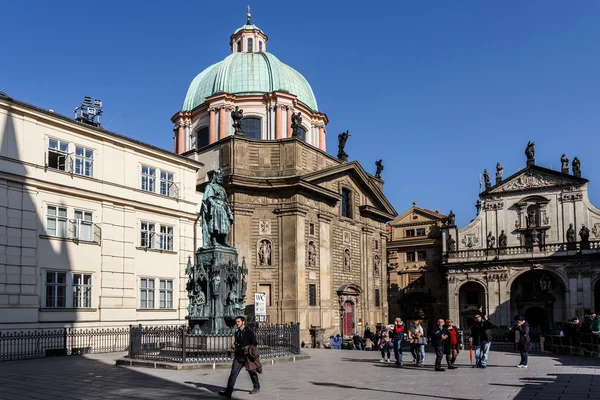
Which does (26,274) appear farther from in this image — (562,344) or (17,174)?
(562,344)

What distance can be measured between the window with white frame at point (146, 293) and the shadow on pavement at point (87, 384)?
1124cm

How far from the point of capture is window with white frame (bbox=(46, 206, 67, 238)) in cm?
2895

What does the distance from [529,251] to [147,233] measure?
129ft

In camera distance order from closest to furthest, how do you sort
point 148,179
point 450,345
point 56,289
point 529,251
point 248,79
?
point 450,345, point 56,289, point 148,179, point 248,79, point 529,251

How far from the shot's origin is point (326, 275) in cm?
4341

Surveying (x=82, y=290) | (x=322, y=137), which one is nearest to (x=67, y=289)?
(x=82, y=290)

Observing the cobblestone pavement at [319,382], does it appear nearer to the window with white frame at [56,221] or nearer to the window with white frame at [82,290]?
the window with white frame at [82,290]

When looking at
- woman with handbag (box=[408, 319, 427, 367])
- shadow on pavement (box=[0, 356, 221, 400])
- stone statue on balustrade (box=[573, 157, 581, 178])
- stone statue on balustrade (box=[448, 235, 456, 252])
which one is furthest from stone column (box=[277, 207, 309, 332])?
stone statue on balustrade (box=[573, 157, 581, 178])

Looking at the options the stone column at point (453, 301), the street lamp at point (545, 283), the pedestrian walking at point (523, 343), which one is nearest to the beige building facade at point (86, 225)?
the pedestrian walking at point (523, 343)

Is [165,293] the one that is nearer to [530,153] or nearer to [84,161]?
[84,161]

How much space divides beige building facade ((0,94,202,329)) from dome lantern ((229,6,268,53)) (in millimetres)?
20432

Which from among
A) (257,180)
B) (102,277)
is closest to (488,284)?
(257,180)

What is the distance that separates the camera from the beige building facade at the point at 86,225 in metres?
27.4

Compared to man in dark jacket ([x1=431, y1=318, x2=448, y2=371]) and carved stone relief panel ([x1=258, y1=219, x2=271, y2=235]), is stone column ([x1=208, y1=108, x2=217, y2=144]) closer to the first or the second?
carved stone relief panel ([x1=258, y1=219, x2=271, y2=235])
